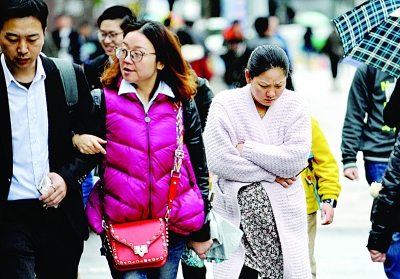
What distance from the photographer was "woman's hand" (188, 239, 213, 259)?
466 centimetres

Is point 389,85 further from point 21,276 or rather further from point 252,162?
point 21,276

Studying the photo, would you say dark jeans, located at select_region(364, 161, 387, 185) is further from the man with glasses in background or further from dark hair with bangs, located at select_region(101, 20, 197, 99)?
dark hair with bangs, located at select_region(101, 20, 197, 99)

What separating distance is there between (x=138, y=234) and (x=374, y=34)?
2.17m

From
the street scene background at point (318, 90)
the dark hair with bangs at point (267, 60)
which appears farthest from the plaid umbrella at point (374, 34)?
the street scene background at point (318, 90)

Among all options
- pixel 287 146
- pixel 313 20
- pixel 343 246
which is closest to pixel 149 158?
pixel 287 146

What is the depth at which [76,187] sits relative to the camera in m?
4.31

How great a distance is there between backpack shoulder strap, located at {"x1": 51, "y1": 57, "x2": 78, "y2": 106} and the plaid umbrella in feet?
6.55

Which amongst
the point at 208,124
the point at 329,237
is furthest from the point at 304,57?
the point at 208,124

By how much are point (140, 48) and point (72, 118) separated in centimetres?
50

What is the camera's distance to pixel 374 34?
5.60 metres

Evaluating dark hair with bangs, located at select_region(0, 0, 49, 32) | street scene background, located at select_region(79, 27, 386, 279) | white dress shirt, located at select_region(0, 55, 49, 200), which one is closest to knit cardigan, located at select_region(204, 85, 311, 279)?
white dress shirt, located at select_region(0, 55, 49, 200)

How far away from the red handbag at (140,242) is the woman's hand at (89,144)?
381mm

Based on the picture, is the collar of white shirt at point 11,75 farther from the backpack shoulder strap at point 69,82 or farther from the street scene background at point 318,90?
the street scene background at point 318,90

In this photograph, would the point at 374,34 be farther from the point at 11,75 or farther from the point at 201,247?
the point at 11,75
